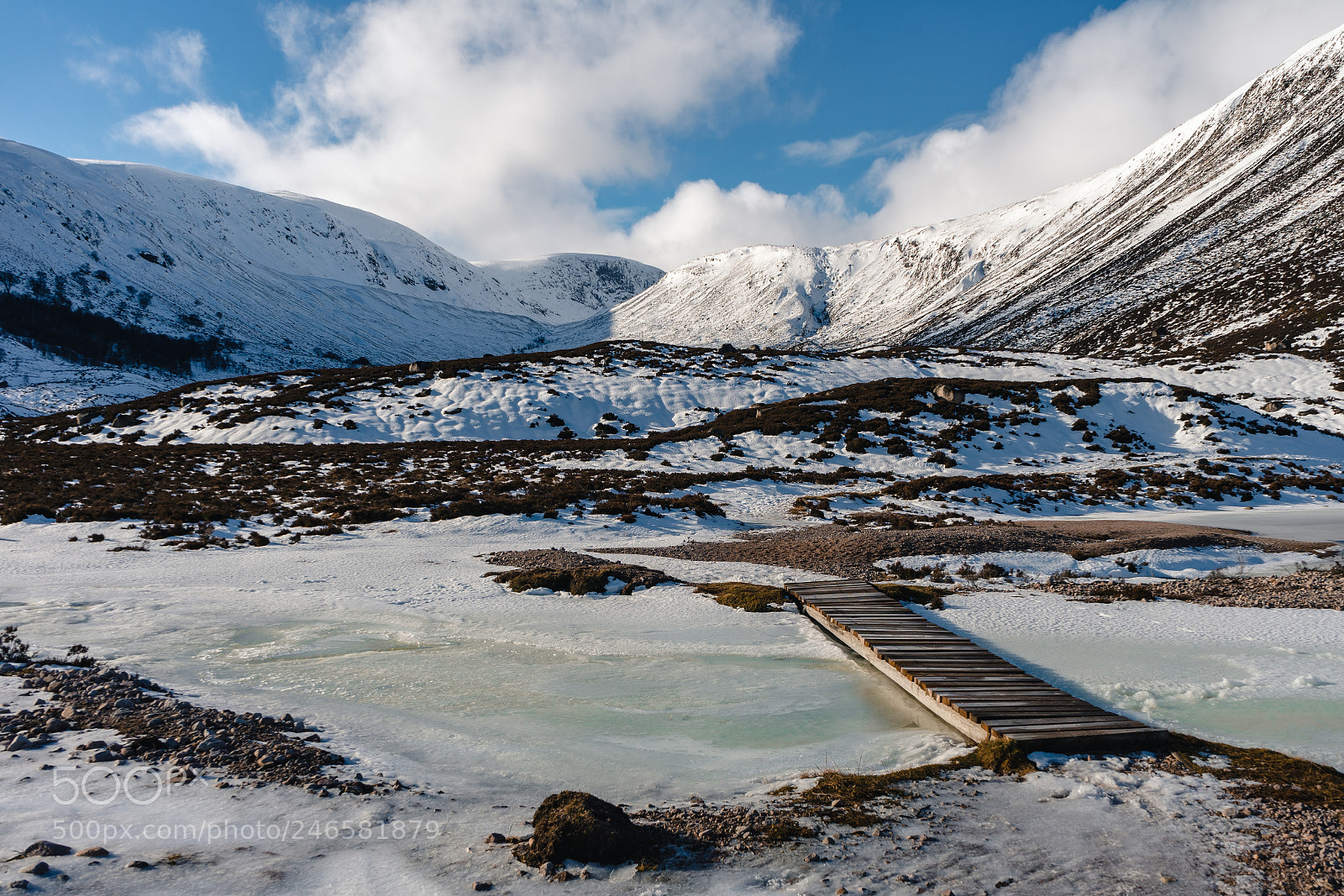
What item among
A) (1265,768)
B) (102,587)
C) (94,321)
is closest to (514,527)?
(102,587)

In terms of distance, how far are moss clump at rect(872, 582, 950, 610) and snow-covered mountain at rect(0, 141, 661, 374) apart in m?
123

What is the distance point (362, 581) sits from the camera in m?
13.1

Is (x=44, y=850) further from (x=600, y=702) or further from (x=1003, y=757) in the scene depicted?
(x=1003, y=757)

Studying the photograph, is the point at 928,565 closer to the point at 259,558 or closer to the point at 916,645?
the point at 916,645

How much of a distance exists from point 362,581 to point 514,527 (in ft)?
20.6

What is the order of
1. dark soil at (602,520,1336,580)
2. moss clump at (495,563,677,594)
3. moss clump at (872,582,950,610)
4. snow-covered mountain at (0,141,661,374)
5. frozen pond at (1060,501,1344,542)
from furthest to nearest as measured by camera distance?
snow-covered mountain at (0,141,661,374) → frozen pond at (1060,501,1344,542) → dark soil at (602,520,1336,580) → moss clump at (495,563,677,594) → moss clump at (872,582,950,610)

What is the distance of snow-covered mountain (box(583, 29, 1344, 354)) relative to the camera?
86188 millimetres

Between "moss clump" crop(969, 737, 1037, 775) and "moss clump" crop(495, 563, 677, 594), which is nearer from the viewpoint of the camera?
"moss clump" crop(969, 737, 1037, 775)

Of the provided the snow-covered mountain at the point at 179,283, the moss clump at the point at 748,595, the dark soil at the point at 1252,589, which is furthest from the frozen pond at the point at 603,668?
the snow-covered mountain at the point at 179,283

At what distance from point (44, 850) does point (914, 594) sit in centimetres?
1162

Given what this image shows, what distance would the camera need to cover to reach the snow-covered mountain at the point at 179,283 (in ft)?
354

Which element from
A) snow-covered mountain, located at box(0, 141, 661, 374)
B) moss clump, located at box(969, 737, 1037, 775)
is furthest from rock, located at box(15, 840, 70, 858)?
snow-covered mountain, located at box(0, 141, 661, 374)

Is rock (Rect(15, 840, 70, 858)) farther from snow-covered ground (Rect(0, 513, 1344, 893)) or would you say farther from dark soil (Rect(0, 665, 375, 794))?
dark soil (Rect(0, 665, 375, 794))

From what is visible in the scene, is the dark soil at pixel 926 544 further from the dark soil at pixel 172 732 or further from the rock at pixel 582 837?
the dark soil at pixel 172 732
